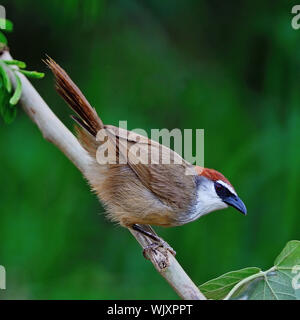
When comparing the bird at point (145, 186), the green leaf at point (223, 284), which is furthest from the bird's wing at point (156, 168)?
the green leaf at point (223, 284)

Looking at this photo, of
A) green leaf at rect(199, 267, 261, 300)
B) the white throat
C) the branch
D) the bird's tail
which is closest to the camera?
the branch

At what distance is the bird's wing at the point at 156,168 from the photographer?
1940 millimetres

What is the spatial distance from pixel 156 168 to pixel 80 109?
360 mm

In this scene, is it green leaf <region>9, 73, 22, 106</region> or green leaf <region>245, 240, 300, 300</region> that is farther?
green leaf <region>245, 240, 300, 300</region>

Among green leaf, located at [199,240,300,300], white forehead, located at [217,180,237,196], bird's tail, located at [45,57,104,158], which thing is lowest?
green leaf, located at [199,240,300,300]

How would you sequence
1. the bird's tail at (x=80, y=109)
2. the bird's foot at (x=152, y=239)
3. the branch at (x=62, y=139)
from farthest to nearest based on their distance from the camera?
1. the bird's foot at (x=152, y=239)
2. the bird's tail at (x=80, y=109)
3. the branch at (x=62, y=139)

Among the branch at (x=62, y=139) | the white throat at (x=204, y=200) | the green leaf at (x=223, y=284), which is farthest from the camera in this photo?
the white throat at (x=204, y=200)

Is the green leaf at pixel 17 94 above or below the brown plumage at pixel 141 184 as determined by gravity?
above

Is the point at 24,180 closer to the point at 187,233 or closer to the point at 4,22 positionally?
the point at 187,233

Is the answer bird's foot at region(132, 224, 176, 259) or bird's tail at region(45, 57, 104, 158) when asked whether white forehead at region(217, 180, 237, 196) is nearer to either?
bird's foot at region(132, 224, 176, 259)

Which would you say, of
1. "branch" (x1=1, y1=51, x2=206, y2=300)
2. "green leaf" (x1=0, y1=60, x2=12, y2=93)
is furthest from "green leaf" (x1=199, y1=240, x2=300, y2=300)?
"green leaf" (x1=0, y1=60, x2=12, y2=93)

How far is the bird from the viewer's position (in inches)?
74.2

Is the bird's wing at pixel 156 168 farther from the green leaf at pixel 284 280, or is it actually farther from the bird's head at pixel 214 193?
the green leaf at pixel 284 280

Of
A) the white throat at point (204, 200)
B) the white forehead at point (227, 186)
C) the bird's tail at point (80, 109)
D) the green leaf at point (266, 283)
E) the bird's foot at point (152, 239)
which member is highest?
the bird's tail at point (80, 109)
